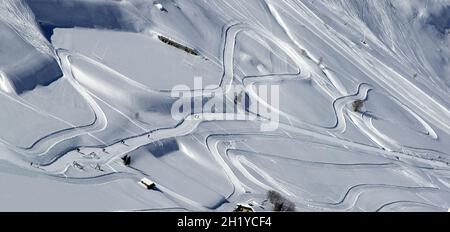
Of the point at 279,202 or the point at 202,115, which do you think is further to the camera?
the point at 202,115

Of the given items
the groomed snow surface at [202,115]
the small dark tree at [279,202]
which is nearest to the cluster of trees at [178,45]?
the groomed snow surface at [202,115]

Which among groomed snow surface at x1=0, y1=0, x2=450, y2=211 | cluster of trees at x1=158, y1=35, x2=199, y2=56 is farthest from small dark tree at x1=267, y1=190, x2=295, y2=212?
cluster of trees at x1=158, y1=35, x2=199, y2=56

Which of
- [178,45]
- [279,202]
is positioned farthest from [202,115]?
[279,202]

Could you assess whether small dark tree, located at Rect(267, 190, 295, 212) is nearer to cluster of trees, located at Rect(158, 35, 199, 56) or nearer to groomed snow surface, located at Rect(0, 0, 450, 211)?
groomed snow surface, located at Rect(0, 0, 450, 211)

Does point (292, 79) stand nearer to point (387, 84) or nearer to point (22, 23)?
point (387, 84)

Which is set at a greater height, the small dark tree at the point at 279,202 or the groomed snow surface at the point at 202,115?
the groomed snow surface at the point at 202,115

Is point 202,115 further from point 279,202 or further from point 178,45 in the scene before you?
point 279,202

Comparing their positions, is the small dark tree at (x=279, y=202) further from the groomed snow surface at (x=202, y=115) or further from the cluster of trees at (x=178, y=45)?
the cluster of trees at (x=178, y=45)

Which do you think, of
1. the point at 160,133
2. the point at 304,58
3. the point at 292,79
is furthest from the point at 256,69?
the point at 160,133
